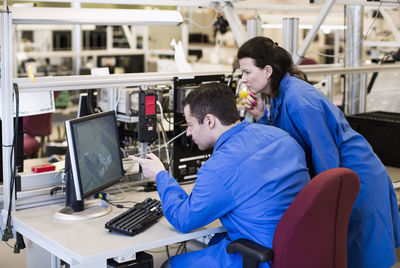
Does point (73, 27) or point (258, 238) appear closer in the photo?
point (258, 238)

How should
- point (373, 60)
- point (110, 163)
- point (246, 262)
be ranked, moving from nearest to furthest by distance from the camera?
point (246, 262) < point (110, 163) < point (373, 60)

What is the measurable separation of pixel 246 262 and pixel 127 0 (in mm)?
1558

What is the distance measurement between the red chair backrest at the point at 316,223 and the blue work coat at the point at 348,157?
0.34 meters

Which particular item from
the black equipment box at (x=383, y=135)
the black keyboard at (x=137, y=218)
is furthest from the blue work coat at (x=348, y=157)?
the black equipment box at (x=383, y=135)

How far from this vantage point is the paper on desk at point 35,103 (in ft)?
7.85

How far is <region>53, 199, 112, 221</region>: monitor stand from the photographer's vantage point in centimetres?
225

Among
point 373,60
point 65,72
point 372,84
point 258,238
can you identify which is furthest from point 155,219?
point 65,72

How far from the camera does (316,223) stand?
6.22ft

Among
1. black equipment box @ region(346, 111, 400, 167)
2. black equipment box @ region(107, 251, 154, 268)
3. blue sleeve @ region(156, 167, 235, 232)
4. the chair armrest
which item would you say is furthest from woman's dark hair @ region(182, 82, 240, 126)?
black equipment box @ region(346, 111, 400, 167)

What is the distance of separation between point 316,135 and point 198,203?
62 cm

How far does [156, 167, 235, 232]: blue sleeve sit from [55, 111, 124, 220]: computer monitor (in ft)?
1.11

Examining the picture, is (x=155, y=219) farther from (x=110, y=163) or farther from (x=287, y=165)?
(x=287, y=165)

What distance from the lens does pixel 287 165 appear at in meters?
2.02

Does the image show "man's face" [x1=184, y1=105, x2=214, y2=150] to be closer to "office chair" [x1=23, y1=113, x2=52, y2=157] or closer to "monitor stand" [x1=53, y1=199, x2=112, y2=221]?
"monitor stand" [x1=53, y1=199, x2=112, y2=221]
